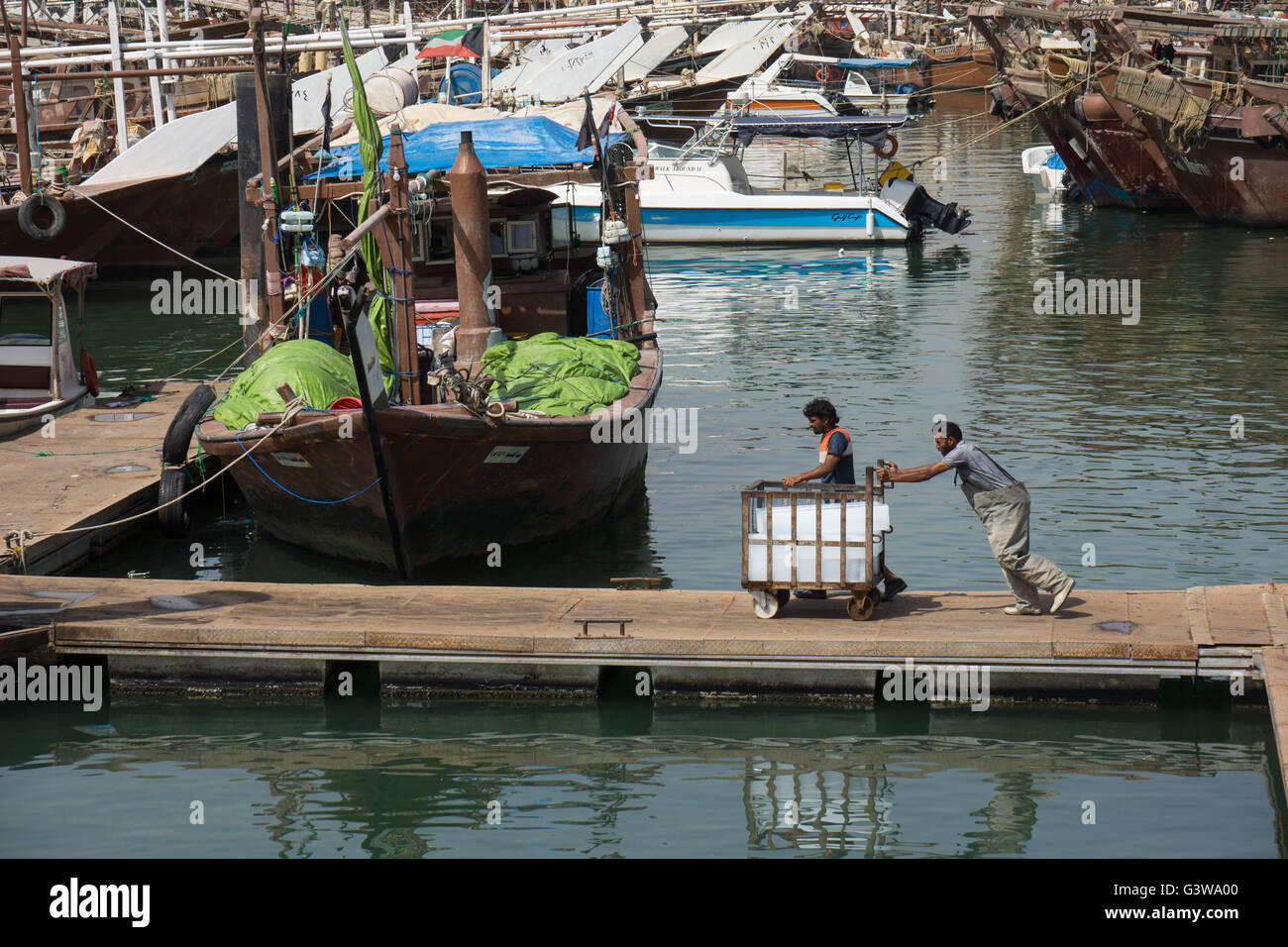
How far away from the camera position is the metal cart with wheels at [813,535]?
10742 millimetres

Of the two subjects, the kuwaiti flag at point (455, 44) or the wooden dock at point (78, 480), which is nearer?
the wooden dock at point (78, 480)

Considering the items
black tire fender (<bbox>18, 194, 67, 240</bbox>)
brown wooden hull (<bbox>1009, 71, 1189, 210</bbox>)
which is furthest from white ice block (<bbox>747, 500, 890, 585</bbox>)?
brown wooden hull (<bbox>1009, 71, 1189, 210</bbox>)

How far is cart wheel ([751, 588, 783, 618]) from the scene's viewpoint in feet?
36.8

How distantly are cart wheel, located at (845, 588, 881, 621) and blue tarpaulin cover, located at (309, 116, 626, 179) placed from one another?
23.4ft

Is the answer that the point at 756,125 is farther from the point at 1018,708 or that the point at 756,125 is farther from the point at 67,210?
the point at 1018,708

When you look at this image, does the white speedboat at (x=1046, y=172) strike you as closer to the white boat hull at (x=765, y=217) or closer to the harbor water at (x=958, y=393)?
the harbor water at (x=958, y=393)

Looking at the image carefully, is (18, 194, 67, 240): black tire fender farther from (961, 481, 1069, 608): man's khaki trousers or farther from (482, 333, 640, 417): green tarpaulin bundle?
(961, 481, 1069, 608): man's khaki trousers

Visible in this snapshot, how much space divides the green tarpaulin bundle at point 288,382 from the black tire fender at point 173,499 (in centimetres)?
118

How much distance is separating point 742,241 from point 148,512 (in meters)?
23.1

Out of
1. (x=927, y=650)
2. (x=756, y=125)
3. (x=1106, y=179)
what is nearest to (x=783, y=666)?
(x=927, y=650)

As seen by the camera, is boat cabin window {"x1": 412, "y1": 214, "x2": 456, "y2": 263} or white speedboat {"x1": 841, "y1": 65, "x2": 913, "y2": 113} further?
white speedboat {"x1": 841, "y1": 65, "x2": 913, "y2": 113}

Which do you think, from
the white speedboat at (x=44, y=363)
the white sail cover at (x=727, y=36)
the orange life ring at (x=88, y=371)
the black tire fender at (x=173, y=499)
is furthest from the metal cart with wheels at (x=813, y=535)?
the white sail cover at (x=727, y=36)

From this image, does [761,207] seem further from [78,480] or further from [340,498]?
[340,498]

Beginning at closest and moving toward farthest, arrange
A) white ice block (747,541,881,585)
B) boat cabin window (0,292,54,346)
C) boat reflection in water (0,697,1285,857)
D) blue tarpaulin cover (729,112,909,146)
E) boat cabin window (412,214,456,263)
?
boat reflection in water (0,697,1285,857) < white ice block (747,541,881,585) < boat cabin window (412,214,456,263) < boat cabin window (0,292,54,346) < blue tarpaulin cover (729,112,909,146)
